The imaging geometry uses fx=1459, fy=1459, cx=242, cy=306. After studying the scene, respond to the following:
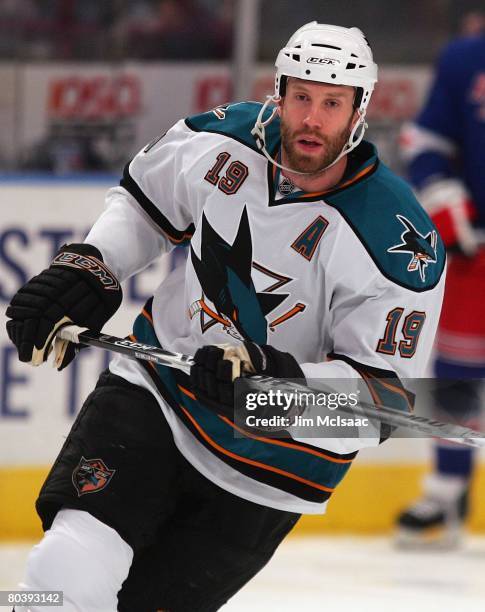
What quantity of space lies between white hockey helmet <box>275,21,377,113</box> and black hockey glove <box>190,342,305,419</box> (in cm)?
47

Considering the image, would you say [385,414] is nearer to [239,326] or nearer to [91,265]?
[239,326]

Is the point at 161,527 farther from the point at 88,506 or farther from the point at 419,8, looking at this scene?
the point at 419,8

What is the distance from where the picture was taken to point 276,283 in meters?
2.41

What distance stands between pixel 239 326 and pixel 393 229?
0.31 m

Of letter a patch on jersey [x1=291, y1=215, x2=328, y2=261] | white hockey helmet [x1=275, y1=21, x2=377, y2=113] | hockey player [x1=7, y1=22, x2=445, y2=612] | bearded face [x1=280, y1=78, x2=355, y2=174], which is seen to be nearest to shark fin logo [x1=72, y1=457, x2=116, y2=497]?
hockey player [x1=7, y1=22, x2=445, y2=612]

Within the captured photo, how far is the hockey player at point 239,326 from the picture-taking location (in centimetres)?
234

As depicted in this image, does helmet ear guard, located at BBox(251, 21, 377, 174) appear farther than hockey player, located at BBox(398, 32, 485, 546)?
No

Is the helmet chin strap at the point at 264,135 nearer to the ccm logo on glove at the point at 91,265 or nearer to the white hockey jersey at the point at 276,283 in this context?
the white hockey jersey at the point at 276,283

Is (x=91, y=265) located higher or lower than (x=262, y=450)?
higher

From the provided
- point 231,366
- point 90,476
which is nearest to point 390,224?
point 231,366

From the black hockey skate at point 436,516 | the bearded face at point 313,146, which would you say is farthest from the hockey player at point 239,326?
the black hockey skate at point 436,516

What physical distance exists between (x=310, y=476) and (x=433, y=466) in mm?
1882

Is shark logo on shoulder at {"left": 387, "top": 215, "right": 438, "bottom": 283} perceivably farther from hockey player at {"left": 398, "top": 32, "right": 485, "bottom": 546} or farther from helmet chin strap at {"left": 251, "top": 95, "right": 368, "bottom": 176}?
hockey player at {"left": 398, "top": 32, "right": 485, "bottom": 546}

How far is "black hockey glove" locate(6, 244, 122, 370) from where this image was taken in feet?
7.97
